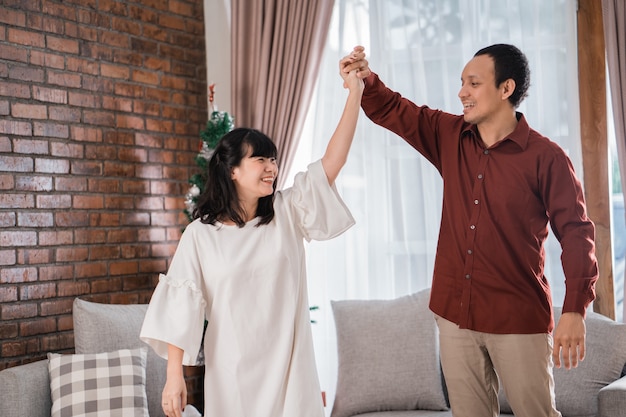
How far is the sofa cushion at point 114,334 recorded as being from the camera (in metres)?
3.31

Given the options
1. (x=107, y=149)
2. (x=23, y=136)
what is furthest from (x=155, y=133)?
(x=23, y=136)

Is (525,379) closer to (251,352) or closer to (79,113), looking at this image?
(251,352)

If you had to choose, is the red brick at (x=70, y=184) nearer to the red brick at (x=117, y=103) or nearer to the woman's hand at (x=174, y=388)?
the red brick at (x=117, y=103)

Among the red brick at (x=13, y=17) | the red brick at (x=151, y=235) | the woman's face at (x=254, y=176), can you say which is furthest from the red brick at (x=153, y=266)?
the woman's face at (x=254, y=176)

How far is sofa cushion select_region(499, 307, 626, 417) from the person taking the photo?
10.5 feet

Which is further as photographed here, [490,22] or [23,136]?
[490,22]

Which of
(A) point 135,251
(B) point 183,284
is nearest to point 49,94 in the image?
(A) point 135,251

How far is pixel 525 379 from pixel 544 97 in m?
2.07

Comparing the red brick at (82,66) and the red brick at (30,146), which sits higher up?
the red brick at (82,66)

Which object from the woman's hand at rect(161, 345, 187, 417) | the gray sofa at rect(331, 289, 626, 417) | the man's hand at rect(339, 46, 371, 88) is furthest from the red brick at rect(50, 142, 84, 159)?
the man's hand at rect(339, 46, 371, 88)

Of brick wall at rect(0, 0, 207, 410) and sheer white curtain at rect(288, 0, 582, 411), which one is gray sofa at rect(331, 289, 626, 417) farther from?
brick wall at rect(0, 0, 207, 410)

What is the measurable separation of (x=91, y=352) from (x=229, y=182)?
1.39 metres

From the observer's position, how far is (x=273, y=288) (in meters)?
2.18

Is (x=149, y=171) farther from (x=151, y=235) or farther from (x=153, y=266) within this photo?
(x=153, y=266)
